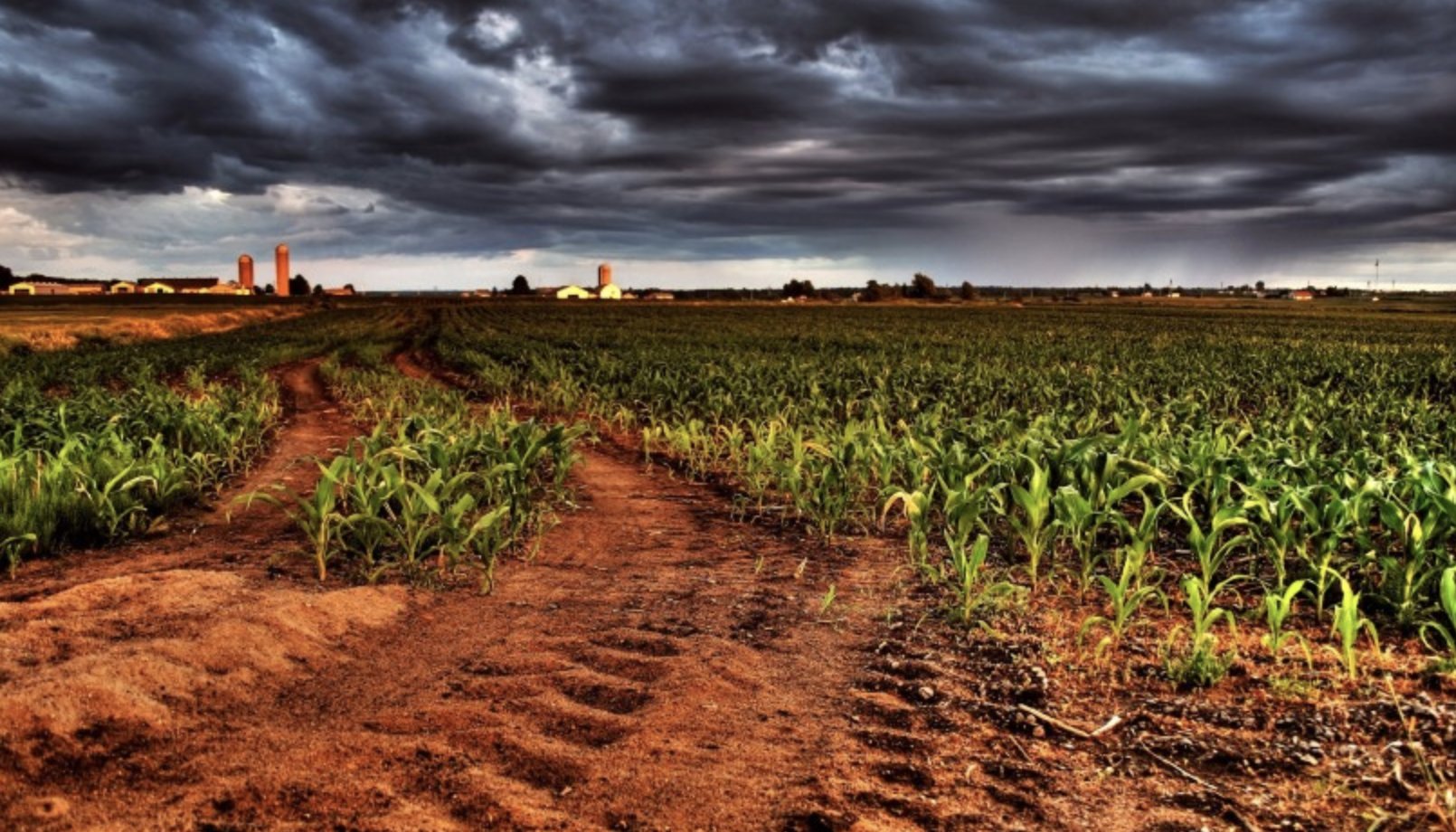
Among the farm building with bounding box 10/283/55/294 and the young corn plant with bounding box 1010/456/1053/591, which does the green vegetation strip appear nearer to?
the young corn plant with bounding box 1010/456/1053/591

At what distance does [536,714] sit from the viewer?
3330mm

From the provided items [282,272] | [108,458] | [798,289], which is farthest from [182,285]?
[108,458]

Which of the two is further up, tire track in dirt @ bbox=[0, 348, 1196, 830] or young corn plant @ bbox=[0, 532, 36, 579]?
young corn plant @ bbox=[0, 532, 36, 579]

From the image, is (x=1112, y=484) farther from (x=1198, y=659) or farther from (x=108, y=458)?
(x=108, y=458)

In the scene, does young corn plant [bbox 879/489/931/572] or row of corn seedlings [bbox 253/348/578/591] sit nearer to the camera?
row of corn seedlings [bbox 253/348/578/591]

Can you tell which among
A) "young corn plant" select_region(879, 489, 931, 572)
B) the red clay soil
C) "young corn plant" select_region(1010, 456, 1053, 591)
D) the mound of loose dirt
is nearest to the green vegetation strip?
the red clay soil

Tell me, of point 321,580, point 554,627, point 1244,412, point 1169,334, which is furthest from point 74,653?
point 1169,334

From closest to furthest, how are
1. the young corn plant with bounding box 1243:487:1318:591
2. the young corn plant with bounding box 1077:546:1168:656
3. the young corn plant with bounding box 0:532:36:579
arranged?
the young corn plant with bounding box 1077:546:1168:656, the young corn plant with bounding box 1243:487:1318:591, the young corn plant with bounding box 0:532:36:579

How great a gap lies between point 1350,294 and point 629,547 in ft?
784

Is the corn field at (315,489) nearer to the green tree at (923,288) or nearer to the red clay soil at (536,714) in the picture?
the red clay soil at (536,714)

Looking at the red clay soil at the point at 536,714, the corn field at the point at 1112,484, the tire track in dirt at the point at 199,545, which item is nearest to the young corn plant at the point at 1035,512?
the corn field at the point at 1112,484

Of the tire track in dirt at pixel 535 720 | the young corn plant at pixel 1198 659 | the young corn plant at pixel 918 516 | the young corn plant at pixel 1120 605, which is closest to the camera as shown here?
the tire track in dirt at pixel 535 720

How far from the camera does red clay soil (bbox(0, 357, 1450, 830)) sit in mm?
2676

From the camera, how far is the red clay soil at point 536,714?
268 cm
